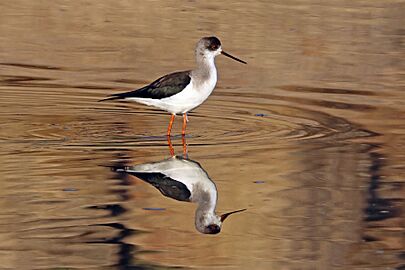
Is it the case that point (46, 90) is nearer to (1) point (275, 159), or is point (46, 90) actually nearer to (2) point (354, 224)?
(1) point (275, 159)

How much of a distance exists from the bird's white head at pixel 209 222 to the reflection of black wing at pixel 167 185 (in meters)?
0.39

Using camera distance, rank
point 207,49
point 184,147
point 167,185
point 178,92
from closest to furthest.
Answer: point 167,185, point 184,147, point 178,92, point 207,49

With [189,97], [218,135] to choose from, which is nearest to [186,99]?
[189,97]

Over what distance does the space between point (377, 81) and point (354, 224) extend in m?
6.68

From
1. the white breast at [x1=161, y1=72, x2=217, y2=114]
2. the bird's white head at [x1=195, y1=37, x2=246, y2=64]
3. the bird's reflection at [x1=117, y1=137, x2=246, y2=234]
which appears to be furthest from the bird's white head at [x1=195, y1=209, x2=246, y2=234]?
the bird's white head at [x1=195, y1=37, x2=246, y2=64]

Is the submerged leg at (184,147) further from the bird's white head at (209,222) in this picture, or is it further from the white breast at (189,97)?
the bird's white head at (209,222)

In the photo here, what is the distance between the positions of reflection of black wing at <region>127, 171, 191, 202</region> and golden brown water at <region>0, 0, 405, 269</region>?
0.11 metres

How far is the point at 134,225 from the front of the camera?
8312 mm

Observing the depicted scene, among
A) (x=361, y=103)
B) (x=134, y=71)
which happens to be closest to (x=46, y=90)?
(x=134, y=71)

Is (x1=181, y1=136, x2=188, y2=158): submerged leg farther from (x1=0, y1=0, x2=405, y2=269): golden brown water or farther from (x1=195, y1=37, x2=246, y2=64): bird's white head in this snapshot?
(x1=195, y1=37, x2=246, y2=64): bird's white head

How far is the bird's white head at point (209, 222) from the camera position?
8.30 m

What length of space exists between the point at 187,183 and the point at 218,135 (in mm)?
2154

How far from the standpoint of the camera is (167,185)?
30.5 feet

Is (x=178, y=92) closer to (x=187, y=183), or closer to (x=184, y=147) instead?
(x=184, y=147)
